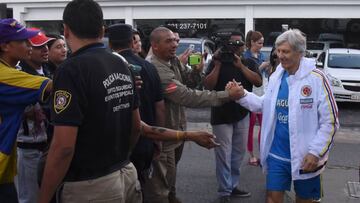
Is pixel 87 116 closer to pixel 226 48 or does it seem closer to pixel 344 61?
pixel 226 48

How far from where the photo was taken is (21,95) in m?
2.90

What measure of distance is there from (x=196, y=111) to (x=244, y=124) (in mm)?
7031

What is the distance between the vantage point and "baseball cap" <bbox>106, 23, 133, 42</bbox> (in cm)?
393

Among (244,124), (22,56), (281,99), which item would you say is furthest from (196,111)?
(22,56)

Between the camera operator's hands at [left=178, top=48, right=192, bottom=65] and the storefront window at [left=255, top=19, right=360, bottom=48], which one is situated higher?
the storefront window at [left=255, top=19, right=360, bottom=48]

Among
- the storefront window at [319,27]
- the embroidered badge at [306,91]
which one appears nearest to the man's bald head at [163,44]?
the embroidered badge at [306,91]

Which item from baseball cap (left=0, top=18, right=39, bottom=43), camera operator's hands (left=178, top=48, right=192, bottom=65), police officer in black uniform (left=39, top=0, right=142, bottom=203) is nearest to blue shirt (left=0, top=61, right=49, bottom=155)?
baseball cap (left=0, top=18, right=39, bottom=43)

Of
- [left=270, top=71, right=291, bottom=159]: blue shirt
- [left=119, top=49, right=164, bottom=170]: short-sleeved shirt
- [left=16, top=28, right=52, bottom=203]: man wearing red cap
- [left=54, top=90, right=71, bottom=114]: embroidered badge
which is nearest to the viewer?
[left=54, top=90, right=71, bottom=114]: embroidered badge

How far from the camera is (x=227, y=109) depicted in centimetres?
557

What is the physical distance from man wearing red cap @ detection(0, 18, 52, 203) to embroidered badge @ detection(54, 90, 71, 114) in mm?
420

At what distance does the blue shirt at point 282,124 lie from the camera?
4.00 metres

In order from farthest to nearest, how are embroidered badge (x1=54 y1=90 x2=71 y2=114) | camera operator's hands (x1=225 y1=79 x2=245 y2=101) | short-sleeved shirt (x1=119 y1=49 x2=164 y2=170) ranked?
camera operator's hands (x1=225 y1=79 x2=245 y2=101) → short-sleeved shirt (x1=119 y1=49 x2=164 y2=170) → embroidered badge (x1=54 y1=90 x2=71 y2=114)

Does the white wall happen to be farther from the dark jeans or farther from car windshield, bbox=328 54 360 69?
the dark jeans

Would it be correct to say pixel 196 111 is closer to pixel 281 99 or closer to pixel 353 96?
pixel 353 96
